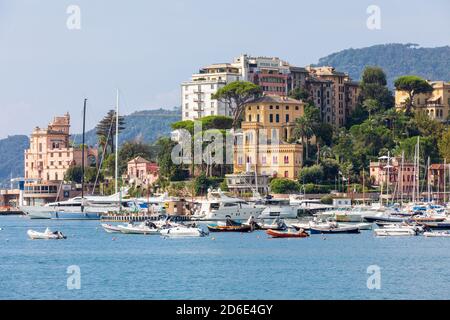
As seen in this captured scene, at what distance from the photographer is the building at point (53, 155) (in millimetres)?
133812

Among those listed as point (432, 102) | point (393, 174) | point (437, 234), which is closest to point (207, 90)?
point (432, 102)

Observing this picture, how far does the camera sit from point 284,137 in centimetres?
11875

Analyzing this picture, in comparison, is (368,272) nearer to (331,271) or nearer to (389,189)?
(331,271)

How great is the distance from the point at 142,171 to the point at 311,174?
21.4 m

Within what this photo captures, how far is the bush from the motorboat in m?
12.8

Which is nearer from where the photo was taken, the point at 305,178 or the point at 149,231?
the point at 149,231

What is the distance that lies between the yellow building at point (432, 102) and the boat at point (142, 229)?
58.8 meters

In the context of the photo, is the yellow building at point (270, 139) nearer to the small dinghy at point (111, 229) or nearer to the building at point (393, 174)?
the building at point (393, 174)

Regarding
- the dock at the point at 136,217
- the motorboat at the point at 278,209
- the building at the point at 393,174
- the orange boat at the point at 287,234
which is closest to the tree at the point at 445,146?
the building at the point at 393,174

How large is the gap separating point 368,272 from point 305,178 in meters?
67.4

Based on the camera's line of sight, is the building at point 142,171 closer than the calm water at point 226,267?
No

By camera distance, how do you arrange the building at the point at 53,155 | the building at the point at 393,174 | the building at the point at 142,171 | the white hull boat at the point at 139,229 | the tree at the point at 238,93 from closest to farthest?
the white hull boat at the point at 139,229, the building at the point at 393,174, the tree at the point at 238,93, the building at the point at 142,171, the building at the point at 53,155
